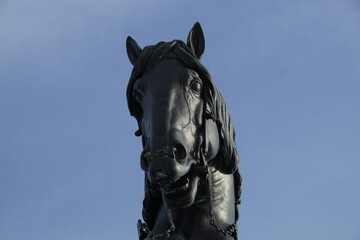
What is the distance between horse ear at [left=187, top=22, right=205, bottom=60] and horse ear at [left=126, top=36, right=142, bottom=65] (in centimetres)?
34

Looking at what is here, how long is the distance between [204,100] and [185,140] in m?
0.41

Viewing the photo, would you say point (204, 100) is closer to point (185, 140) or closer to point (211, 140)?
point (211, 140)

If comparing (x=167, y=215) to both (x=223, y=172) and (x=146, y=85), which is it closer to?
(x=223, y=172)

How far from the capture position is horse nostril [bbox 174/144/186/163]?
3434mm

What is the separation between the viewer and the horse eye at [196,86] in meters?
3.81

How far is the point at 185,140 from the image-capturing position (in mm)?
3527

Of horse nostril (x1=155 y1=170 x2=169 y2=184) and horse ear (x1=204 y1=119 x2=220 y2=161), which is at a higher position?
horse ear (x1=204 y1=119 x2=220 y2=161)

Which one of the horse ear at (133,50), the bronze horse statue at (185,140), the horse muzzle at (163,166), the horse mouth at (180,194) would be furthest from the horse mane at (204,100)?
the horse muzzle at (163,166)

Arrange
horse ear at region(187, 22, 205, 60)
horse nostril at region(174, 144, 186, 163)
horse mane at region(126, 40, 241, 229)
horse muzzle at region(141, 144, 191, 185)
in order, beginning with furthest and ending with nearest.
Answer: horse ear at region(187, 22, 205, 60)
horse mane at region(126, 40, 241, 229)
horse nostril at region(174, 144, 186, 163)
horse muzzle at region(141, 144, 191, 185)

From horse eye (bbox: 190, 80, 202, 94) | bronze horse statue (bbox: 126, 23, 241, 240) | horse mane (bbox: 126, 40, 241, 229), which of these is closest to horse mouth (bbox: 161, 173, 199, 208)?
bronze horse statue (bbox: 126, 23, 241, 240)

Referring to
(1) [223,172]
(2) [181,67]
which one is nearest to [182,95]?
(2) [181,67]

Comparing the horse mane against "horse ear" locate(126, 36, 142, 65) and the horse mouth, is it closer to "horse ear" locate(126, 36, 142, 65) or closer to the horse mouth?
"horse ear" locate(126, 36, 142, 65)

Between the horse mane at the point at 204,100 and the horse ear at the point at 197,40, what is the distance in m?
0.08

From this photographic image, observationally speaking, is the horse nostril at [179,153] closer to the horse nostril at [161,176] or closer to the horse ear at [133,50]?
the horse nostril at [161,176]
